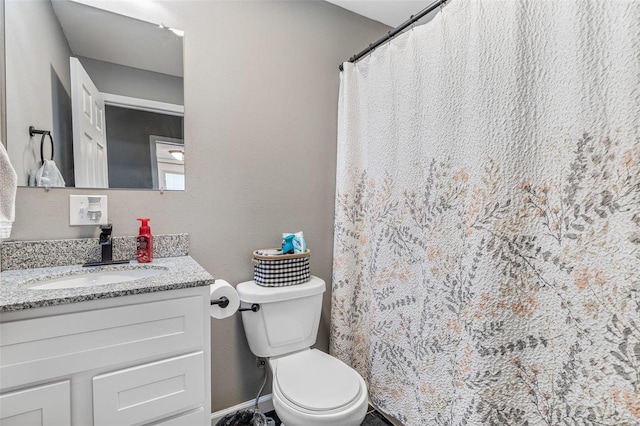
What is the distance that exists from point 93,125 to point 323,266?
1.32m

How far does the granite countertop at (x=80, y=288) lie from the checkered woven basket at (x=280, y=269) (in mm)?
342

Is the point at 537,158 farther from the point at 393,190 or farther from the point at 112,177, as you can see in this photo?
the point at 112,177

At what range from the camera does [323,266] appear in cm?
188

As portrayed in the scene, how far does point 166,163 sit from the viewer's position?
1423mm

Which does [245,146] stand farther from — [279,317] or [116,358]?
[116,358]

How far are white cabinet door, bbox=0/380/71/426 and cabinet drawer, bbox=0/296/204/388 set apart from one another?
3 centimetres

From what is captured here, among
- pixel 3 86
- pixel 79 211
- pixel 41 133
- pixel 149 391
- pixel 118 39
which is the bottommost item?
pixel 149 391

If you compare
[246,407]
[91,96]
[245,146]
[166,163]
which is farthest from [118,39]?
[246,407]

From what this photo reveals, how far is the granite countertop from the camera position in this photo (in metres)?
0.80

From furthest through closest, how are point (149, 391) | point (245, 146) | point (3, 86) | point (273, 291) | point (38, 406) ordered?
point (245, 146) < point (273, 291) < point (3, 86) < point (149, 391) < point (38, 406)

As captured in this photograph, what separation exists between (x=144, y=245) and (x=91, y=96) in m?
0.66

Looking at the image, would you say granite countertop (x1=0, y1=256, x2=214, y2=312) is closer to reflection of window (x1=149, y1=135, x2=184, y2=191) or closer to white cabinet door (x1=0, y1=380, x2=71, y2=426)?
white cabinet door (x1=0, y1=380, x2=71, y2=426)

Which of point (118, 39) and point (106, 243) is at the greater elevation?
point (118, 39)

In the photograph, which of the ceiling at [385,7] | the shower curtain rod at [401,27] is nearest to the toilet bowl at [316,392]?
the shower curtain rod at [401,27]
